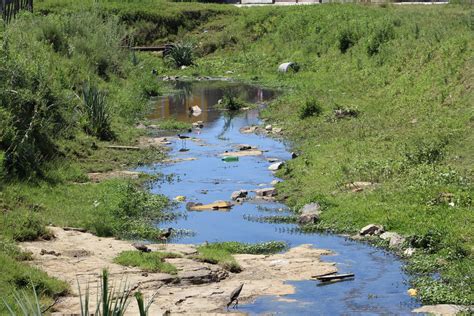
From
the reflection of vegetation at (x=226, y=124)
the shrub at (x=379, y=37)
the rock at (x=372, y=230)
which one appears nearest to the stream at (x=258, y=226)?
the reflection of vegetation at (x=226, y=124)

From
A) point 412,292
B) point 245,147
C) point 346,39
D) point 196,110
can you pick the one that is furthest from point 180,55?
point 412,292

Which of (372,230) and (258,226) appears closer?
(372,230)

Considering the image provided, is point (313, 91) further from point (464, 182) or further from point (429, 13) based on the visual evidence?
point (464, 182)

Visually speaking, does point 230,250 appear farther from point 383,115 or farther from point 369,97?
point 369,97

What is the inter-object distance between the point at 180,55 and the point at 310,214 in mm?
24016

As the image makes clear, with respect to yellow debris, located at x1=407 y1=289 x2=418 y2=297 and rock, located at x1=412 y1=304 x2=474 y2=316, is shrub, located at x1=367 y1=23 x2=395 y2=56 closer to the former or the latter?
yellow debris, located at x1=407 y1=289 x2=418 y2=297

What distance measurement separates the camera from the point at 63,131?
18.1m

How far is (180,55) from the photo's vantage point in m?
37.6

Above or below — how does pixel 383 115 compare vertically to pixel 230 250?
above

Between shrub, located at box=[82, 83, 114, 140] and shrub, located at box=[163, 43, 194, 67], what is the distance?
17488mm

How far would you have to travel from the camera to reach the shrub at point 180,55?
37.6 meters

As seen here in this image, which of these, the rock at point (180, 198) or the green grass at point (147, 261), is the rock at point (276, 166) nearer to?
the rock at point (180, 198)

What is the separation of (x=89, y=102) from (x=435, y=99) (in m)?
7.48

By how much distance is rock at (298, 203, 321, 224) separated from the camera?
46.4 feet
